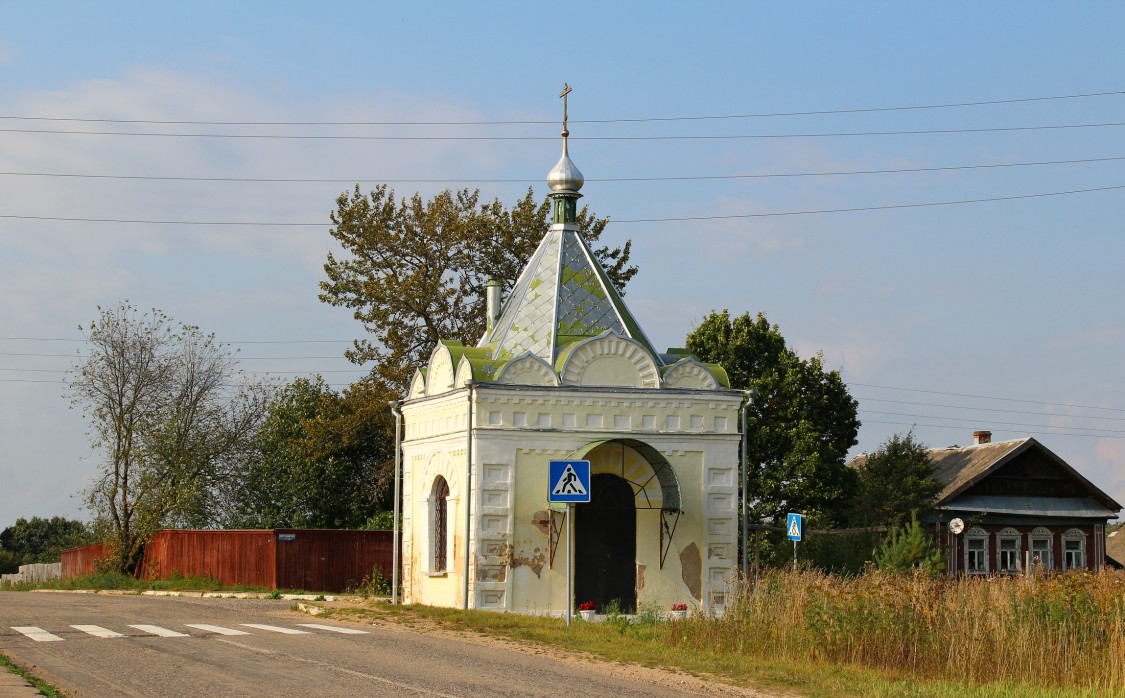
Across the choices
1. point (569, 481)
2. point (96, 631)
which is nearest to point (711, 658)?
point (569, 481)

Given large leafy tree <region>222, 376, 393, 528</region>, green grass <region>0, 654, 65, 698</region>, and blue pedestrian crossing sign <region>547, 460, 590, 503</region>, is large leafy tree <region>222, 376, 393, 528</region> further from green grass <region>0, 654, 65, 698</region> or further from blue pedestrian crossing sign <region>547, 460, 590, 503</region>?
green grass <region>0, 654, 65, 698</region>

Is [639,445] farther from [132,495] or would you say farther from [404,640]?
[132,495]

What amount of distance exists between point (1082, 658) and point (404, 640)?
855cm

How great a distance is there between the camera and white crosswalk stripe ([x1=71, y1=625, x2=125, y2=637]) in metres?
18.9

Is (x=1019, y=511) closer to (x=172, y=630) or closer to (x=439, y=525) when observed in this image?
(x=439, y=525)

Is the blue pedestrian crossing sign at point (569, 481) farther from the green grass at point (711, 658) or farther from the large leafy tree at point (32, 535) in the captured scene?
the large leafy tree at point (32, 535)

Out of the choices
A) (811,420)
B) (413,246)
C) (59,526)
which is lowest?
(59,526)

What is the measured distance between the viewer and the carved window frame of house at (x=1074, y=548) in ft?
157

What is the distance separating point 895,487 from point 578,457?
24.1 m

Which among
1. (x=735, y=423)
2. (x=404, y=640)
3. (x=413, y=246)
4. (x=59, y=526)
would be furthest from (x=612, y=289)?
(x=59, y=526)

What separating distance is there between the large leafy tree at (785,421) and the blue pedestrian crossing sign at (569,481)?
78.0ft

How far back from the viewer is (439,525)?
87.8ft

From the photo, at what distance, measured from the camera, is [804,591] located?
56.4 ft

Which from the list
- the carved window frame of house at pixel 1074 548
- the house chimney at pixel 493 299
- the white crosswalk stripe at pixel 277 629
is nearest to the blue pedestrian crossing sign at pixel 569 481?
the white crosswalk stripe at pixel 277 629
